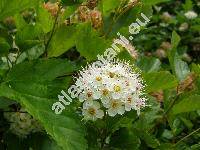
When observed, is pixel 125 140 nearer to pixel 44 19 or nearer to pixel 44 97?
pixel 44 97

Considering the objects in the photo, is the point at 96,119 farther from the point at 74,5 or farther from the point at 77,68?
the point at 74,5

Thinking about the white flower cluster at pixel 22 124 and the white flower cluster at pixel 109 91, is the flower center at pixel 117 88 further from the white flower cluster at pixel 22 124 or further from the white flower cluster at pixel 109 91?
the white flower cluster at pixel 22 124

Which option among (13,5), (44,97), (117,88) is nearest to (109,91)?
(117,88)

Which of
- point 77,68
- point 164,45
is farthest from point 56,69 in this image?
point 164,45

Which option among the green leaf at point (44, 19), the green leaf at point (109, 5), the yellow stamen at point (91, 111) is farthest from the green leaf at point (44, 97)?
the green leaf at point (109, 5)

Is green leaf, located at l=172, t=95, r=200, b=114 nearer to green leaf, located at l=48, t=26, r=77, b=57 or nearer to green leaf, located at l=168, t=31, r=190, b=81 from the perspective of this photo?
green leaf, located at l=168, t=31, r=190, b=81

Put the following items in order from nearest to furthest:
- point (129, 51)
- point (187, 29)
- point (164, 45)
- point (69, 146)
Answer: point (69, 146)
point (129, 51)
point (164, 45)
point (187, 29)
